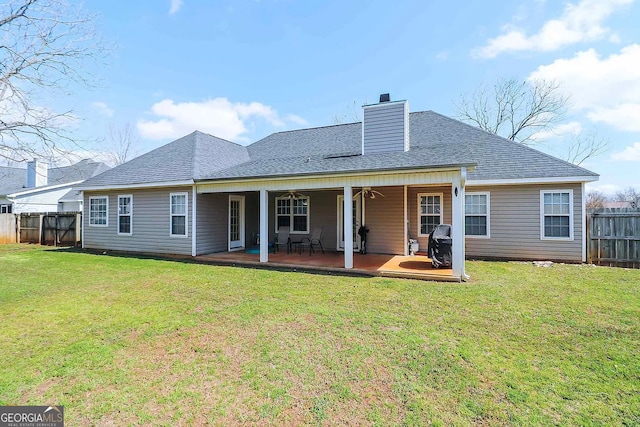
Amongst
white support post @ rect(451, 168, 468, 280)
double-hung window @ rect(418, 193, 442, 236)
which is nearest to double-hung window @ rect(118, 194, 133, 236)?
double-hung window @ rect(418, 193, 442, 236)

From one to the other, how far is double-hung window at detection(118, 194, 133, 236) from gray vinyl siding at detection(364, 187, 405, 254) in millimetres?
8910

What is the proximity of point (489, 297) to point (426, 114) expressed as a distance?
962cm

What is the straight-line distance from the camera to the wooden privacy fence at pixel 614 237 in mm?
8648

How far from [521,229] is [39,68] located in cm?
1423

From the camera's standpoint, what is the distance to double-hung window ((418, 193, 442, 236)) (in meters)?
10.7

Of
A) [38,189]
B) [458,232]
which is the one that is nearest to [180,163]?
[458,232]

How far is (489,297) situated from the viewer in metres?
5.67

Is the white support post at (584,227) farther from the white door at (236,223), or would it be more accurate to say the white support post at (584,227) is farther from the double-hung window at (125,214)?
the double-hung window at (125,214)

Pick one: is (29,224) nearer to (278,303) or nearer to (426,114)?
(278,303)

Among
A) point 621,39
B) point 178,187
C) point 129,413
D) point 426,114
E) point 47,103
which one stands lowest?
point 129,413

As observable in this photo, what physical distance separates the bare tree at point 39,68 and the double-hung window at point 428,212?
10.6 m

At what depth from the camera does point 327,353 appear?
363 cm

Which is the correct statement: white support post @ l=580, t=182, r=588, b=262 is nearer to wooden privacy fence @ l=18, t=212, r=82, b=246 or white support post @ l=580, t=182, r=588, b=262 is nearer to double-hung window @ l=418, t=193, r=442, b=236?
double-hung window @ l=418, t=193, r=442, b=236

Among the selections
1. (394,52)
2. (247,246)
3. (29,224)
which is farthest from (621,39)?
(29,224)
